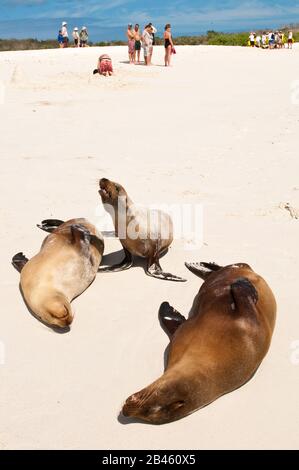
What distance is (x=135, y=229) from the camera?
3.89 metres

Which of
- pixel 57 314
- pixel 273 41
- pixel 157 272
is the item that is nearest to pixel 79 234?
pixel 157 272

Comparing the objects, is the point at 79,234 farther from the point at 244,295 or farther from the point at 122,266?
the point at 244,295

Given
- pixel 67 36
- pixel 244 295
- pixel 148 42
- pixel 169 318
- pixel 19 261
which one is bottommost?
pixel 169 318

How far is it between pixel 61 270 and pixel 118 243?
1.03 meters

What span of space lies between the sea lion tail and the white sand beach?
0.24 ft

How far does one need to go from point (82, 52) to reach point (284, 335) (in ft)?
60.6

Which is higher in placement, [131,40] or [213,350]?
[131,40]

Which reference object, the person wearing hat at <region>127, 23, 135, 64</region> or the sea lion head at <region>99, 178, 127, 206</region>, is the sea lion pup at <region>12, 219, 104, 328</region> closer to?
the sea lion head at <region>99, 178, 127, 206</region>

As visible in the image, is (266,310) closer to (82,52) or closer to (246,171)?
(246,171)

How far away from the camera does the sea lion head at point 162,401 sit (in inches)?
92.0

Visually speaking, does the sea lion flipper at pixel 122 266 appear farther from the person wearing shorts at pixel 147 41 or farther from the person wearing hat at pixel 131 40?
the person wearing hat at pixel 131 40

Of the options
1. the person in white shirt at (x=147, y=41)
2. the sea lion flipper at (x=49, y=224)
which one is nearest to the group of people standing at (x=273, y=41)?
the person in white shirt at (x=147, y=41)

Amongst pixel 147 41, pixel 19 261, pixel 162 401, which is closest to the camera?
pixel 162 401
